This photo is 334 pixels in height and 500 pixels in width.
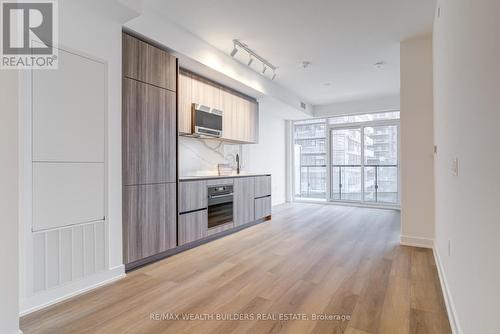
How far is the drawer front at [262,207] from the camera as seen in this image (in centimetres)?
Answer: 504

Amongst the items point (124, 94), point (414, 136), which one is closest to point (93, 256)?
point (124, 94)

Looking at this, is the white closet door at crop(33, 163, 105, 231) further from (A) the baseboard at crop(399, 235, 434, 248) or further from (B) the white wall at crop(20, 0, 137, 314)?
(A) the baseboard at crop(399, 235, 434, 248)

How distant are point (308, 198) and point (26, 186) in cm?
704

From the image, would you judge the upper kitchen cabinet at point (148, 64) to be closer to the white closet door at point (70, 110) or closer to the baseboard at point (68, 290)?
the white closet door at point (70, 110)

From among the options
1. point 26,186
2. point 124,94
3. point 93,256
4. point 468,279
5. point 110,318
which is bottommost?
point 110,318

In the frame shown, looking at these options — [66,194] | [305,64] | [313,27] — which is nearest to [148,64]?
[66,194]

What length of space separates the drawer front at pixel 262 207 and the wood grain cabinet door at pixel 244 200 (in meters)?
0.14

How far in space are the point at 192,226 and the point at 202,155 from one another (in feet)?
4.66

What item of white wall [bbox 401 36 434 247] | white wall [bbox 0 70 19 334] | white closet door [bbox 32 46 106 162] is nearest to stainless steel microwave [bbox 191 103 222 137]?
white closet door [bbox 32 46 106 162]

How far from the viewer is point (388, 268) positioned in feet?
9.25

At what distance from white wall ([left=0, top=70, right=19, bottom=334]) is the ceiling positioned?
1.77 m

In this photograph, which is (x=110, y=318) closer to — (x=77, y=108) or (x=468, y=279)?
(x=77, y=108)

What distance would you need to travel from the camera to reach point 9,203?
1636 mm

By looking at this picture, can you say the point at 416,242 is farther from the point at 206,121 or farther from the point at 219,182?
the point at 206,121
